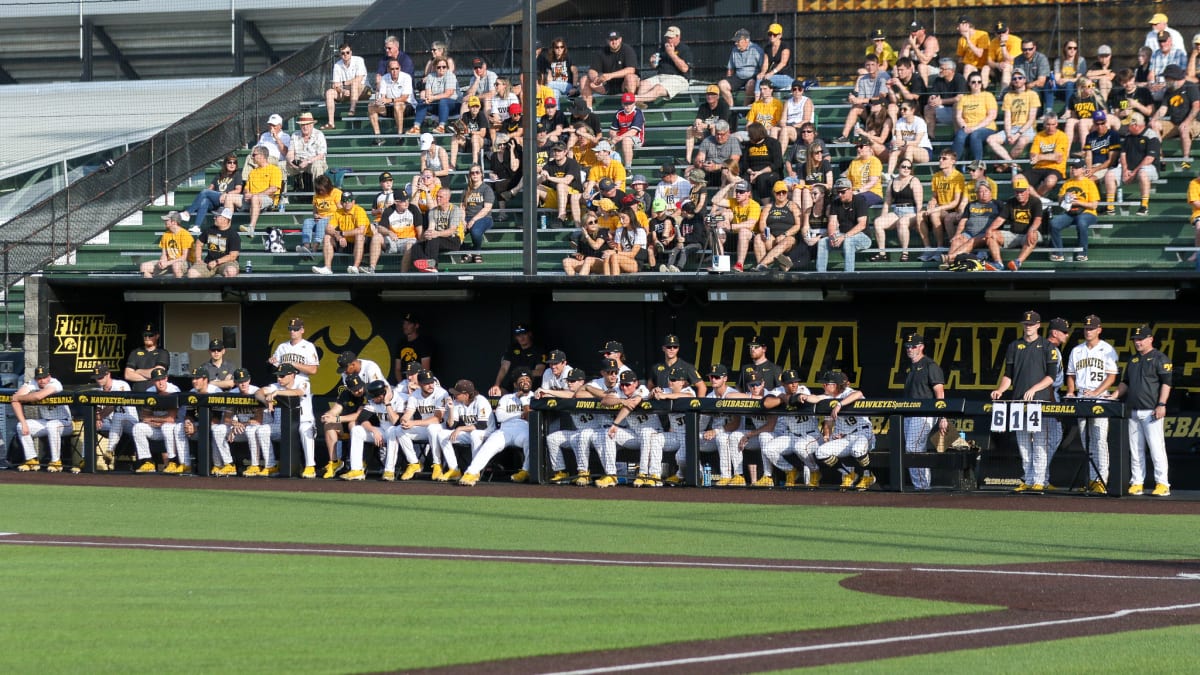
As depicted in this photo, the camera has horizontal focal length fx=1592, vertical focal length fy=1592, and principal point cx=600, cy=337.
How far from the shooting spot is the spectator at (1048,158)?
18.2 m

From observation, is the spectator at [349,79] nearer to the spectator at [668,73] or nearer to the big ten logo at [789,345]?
the spectator at [668,73]

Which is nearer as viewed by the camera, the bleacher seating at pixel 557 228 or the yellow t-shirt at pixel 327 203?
the bleacher seating at pixel 557 228

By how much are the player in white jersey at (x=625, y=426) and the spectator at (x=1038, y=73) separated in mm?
7147

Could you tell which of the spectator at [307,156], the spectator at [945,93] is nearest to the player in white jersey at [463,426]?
the spectator at [307,156]

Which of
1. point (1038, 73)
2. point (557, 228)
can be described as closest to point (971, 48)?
point (1038, 73)

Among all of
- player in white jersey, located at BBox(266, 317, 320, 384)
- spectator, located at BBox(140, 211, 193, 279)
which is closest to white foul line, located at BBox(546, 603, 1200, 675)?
player in white jersey, located at BBox(266, 317, 320, 384)

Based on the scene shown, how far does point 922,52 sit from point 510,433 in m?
8.08

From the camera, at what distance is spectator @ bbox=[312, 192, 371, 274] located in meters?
19.6

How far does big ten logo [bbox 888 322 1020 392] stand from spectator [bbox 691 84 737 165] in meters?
3.91

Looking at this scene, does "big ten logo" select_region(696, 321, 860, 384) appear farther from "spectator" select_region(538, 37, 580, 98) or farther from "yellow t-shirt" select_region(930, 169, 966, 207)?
"spectator" select_region(538, 37, 580, 98)

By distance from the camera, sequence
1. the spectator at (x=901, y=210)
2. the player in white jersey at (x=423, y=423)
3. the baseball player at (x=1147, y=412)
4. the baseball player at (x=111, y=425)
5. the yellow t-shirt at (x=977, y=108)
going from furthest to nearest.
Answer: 1. the yellow t-shirt at (x=977, y=108)
2. the baseball player at (x=111, y=425)
3. the spectator at (x=901, y=210)
4. the player in white jersey at (x=423, y=423)
5. the baseball player at (x=1147, y=412)

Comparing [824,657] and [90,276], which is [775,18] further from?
[824,657]

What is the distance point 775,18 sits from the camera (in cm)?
2306

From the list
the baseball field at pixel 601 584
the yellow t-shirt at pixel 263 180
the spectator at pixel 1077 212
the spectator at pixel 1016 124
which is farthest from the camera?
the yellow t-shirt at pixel 263 180
